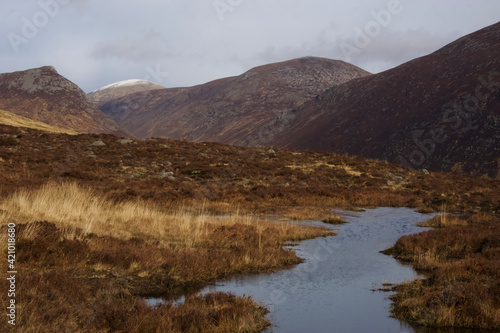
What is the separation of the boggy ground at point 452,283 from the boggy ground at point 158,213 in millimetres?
3427

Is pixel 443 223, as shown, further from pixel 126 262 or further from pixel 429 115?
pixel 429 115

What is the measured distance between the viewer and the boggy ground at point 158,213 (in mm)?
7930

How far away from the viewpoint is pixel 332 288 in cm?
1100

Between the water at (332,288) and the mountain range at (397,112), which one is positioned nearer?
the water at (332,288)

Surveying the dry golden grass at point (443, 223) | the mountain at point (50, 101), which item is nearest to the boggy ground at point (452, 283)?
the dry golden grass at point (443, 223)

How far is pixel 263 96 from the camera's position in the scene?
627 ft

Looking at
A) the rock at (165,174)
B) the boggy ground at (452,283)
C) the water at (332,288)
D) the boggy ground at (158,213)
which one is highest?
the rock at (165,174)

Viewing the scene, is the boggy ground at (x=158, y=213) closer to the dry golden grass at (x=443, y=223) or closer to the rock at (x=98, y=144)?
the rock at (x=98, y=144)

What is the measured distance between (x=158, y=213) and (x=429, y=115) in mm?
69223

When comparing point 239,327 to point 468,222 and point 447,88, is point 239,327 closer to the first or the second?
point 468,222

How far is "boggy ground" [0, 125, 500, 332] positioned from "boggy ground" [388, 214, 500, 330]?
3427mm

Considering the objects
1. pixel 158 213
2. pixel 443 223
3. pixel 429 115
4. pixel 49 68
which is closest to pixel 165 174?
pixel 158 213

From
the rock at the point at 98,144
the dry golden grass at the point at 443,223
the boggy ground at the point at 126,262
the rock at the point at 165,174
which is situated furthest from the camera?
the rock at the point at 98,144

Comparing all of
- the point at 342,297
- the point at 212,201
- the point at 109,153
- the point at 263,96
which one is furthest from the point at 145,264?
the point at 263,96
